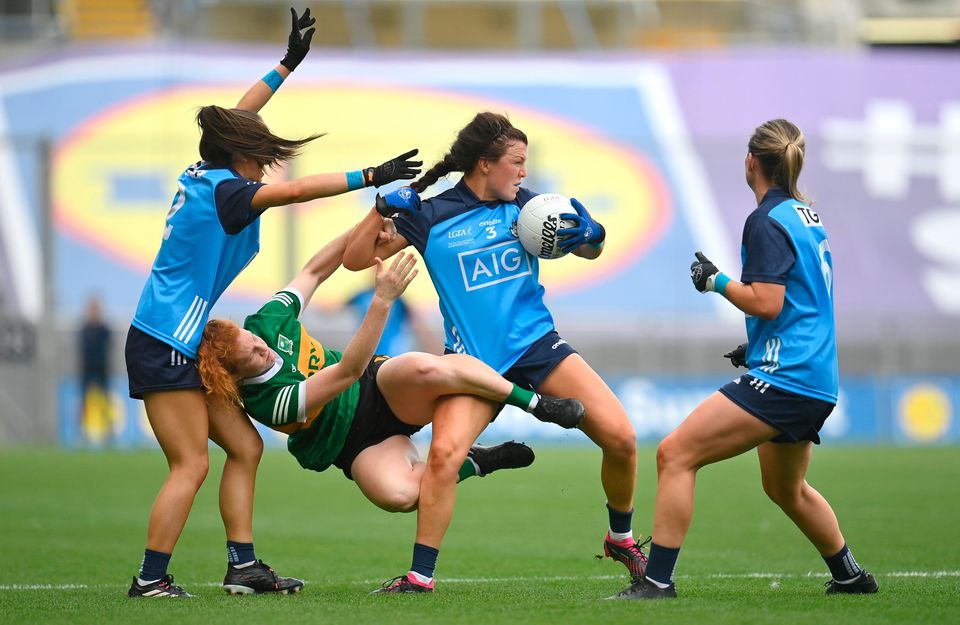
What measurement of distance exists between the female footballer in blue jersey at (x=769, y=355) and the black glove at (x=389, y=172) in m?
1.41

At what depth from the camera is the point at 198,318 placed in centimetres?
639

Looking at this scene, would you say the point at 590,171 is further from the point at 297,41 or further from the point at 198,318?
the point at 198,318

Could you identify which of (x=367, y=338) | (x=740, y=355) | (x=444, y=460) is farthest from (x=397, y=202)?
(x=740, y=355)

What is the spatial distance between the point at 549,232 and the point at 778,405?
1.41m

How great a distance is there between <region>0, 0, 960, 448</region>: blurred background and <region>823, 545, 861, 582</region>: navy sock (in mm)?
12307

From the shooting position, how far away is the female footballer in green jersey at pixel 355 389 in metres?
6.34

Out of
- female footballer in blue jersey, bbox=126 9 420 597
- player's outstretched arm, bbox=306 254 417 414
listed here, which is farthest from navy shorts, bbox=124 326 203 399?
player's outstretched arm, bbox=306 254 417 414

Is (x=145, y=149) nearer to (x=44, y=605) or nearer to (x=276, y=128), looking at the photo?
(x=276, y=128)

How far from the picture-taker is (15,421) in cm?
2039

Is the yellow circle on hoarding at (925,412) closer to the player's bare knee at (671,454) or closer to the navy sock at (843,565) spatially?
the navy sock at (843,565)

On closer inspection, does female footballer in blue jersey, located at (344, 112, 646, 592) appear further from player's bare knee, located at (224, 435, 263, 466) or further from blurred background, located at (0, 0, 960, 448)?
blurred background, located at (0, 0, 960, 448)

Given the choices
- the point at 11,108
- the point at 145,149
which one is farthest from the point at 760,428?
the point at 11,108

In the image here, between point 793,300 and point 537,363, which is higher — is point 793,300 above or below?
above

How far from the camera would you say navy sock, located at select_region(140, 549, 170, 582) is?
6348mm
